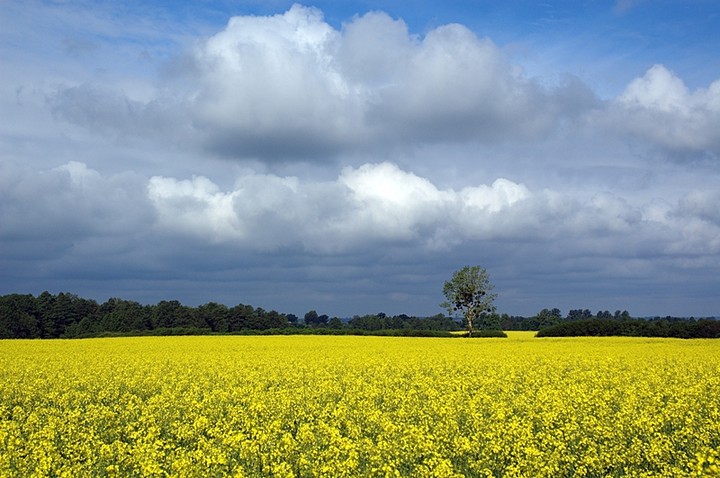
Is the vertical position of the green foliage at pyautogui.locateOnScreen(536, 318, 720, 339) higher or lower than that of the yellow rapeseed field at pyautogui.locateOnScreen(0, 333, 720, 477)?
higher

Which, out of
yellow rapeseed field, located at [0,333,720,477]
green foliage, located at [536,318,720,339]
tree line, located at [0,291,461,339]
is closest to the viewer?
yellow rapeseed field, located at [0,333,720,477]

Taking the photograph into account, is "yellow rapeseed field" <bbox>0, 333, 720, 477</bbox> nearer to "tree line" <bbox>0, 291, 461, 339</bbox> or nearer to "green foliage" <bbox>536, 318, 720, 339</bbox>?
"green foliage" <bbox>536, 318, 720, 339</bbox>

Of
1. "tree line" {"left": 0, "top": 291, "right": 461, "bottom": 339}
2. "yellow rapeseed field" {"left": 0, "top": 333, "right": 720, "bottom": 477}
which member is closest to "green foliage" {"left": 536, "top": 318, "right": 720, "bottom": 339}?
"tree line" {"left": 0, "top": 291, "right": 461, "bottom": 339}

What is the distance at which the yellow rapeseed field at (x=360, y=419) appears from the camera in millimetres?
9969

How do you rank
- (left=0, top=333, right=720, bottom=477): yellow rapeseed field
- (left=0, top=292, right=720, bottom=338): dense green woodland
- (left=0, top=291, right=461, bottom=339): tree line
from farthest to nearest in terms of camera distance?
(left=0, top=291, right=461, bottom=339): tree line, (left=0, top=292, right=720, bottom=338): dense green woodland, (left=0, top=333, right=720, bottom=477): yellow rapeseed field

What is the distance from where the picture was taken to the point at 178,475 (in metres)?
8.42

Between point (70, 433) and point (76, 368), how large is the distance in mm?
14701

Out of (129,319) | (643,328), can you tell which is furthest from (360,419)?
(129,319)

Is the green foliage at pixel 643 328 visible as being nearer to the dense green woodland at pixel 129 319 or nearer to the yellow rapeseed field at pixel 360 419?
the dense green woodland at pixel 129 319

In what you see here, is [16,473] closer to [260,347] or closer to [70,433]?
[70,433]

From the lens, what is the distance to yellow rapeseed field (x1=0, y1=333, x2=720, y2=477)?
32.7 feet

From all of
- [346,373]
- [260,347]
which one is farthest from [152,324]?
[346,373]

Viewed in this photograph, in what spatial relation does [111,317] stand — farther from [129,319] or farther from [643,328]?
[643,328]

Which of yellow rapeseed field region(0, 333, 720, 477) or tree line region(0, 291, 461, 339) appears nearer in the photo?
yellow rapeseed field region(0, 333, 720, 477)
